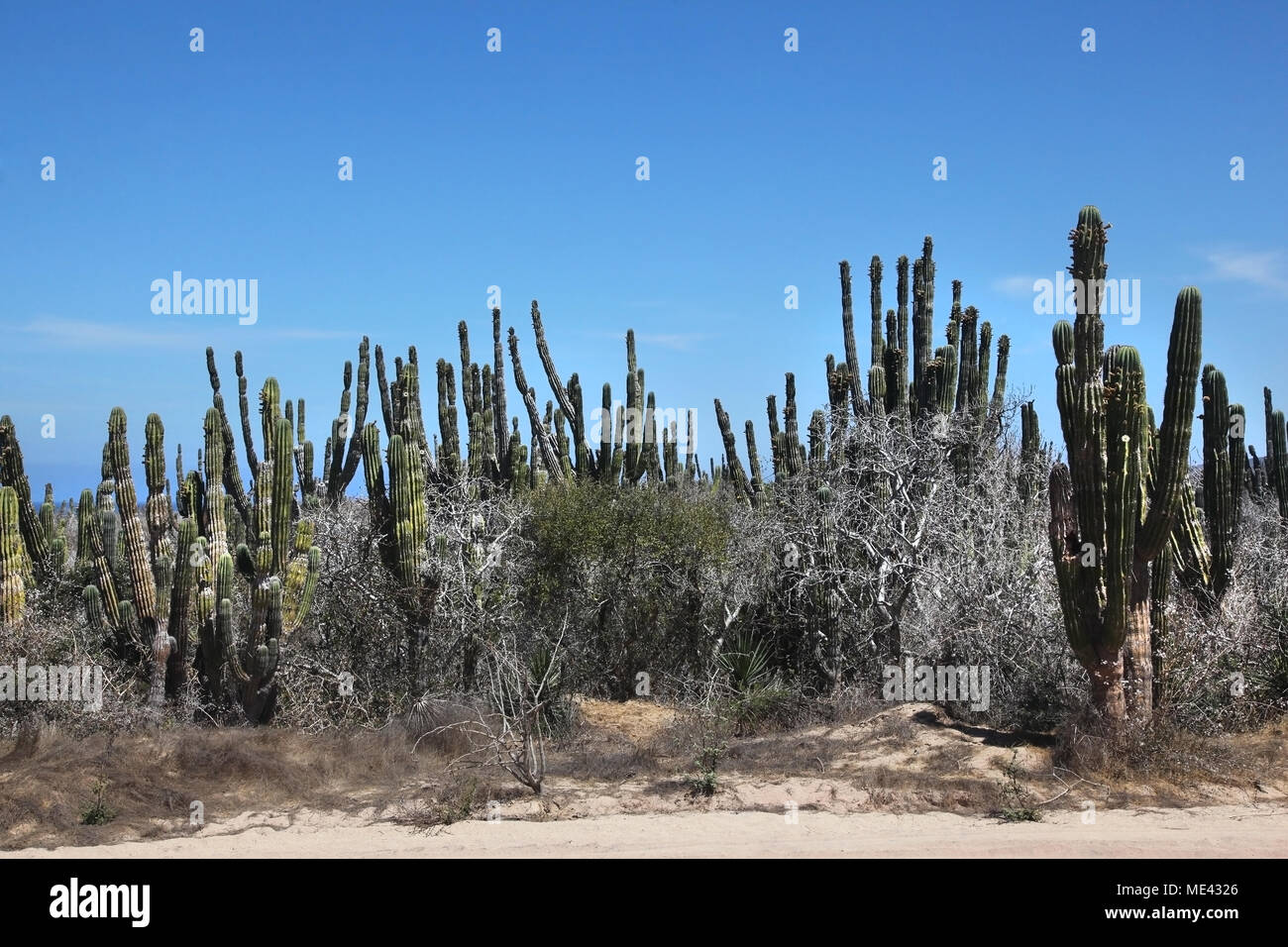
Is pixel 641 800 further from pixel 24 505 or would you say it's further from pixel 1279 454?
pixel 1279 454

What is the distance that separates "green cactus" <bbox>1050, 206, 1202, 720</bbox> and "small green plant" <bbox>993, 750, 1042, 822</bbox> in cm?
97

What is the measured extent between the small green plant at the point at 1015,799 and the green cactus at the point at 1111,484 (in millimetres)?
967

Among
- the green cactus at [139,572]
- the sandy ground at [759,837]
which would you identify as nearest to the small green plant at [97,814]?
the sandy ground at [759,837]

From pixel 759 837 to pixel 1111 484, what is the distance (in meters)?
4.22

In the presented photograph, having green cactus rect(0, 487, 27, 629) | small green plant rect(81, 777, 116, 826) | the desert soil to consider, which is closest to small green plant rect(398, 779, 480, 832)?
the desert soil

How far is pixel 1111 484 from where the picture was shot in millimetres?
9938

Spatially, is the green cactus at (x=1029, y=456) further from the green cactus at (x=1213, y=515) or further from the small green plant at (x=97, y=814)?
the small green plant at (x=97, y=814)

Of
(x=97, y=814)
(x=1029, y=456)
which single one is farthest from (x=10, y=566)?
(x=1029, y=456)

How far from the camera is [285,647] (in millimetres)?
12672

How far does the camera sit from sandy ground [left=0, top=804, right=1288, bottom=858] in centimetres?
859

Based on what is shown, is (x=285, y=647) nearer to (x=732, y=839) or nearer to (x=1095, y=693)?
(x=732, y=839)

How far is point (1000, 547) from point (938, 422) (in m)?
2.03

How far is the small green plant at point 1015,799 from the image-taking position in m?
9.31

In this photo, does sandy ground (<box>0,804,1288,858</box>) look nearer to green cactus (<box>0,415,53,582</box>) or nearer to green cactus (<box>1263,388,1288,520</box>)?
green cactus (<box>0,415,53,582</box>)
